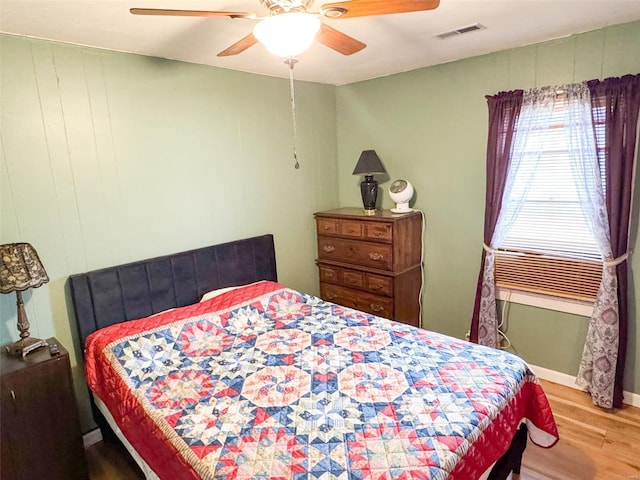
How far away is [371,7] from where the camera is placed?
1371mm

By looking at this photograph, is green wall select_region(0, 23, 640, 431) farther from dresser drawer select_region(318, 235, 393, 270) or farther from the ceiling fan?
the ceiling fan

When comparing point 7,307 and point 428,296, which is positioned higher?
point 7,307

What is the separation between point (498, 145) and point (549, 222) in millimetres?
664

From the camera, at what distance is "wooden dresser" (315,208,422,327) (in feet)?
10.2

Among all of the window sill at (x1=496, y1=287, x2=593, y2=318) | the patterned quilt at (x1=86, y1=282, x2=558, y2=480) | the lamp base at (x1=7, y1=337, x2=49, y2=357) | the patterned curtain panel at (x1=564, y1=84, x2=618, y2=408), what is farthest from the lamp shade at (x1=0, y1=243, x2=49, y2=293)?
the patterned curtain panel at (x1=564, y1=84, x2=618, y2=408)

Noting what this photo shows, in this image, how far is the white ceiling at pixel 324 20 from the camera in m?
1.78

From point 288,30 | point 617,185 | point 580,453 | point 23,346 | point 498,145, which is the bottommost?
point 580,453

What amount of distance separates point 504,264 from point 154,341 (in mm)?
2537

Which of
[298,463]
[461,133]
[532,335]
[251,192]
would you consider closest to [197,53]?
[251,192]

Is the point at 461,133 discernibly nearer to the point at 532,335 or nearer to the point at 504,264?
the point at 504,264

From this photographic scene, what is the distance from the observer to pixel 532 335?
291 cm

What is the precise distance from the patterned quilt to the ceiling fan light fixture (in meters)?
1.48

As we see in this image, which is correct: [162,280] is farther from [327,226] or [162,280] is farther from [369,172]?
[369,172]

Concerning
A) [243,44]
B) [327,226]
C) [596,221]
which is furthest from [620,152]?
[243,44]
